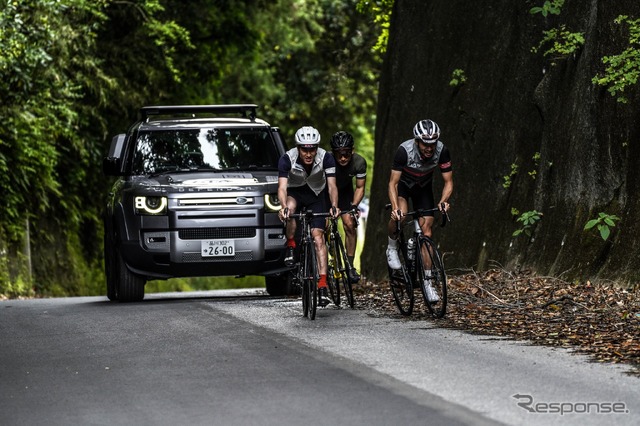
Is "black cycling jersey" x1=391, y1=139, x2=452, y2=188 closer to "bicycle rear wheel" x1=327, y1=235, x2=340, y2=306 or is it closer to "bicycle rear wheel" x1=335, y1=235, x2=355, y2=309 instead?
"bicycle rear wheel" x1=335, y1=235, x2=355, y2=309

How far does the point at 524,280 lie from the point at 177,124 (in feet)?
16.4

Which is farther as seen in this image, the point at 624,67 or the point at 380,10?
the point at 380,10

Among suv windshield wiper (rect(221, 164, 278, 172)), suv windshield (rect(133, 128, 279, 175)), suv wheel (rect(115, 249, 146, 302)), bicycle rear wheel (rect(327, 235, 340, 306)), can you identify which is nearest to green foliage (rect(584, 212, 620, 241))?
bicycle rear wheel (rect(327, 235, 340, 306))

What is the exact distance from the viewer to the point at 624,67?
13953mm

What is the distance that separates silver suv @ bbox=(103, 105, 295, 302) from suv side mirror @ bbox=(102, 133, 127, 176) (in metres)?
0.01

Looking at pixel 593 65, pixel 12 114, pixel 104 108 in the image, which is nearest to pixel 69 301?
pixel 12 114

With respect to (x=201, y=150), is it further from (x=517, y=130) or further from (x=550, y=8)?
(x=550, y=8)

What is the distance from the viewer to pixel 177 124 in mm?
17219

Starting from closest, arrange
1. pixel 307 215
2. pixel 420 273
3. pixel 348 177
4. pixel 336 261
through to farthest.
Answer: pixel 420 273
pixel 307 215
pixel 336 261
pixel 348 177

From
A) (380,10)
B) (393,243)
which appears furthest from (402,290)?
(380,10)

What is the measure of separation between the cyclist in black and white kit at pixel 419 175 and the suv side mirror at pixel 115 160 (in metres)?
4.62

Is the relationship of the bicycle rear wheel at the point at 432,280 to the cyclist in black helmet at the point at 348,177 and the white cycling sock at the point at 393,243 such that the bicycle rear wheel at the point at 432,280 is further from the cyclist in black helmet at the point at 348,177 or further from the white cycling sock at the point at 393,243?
the cyclist in black helmet at the point at 348,177

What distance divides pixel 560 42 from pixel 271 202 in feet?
13.7

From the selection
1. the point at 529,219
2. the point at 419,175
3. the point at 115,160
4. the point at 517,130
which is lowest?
the point at 529,219
